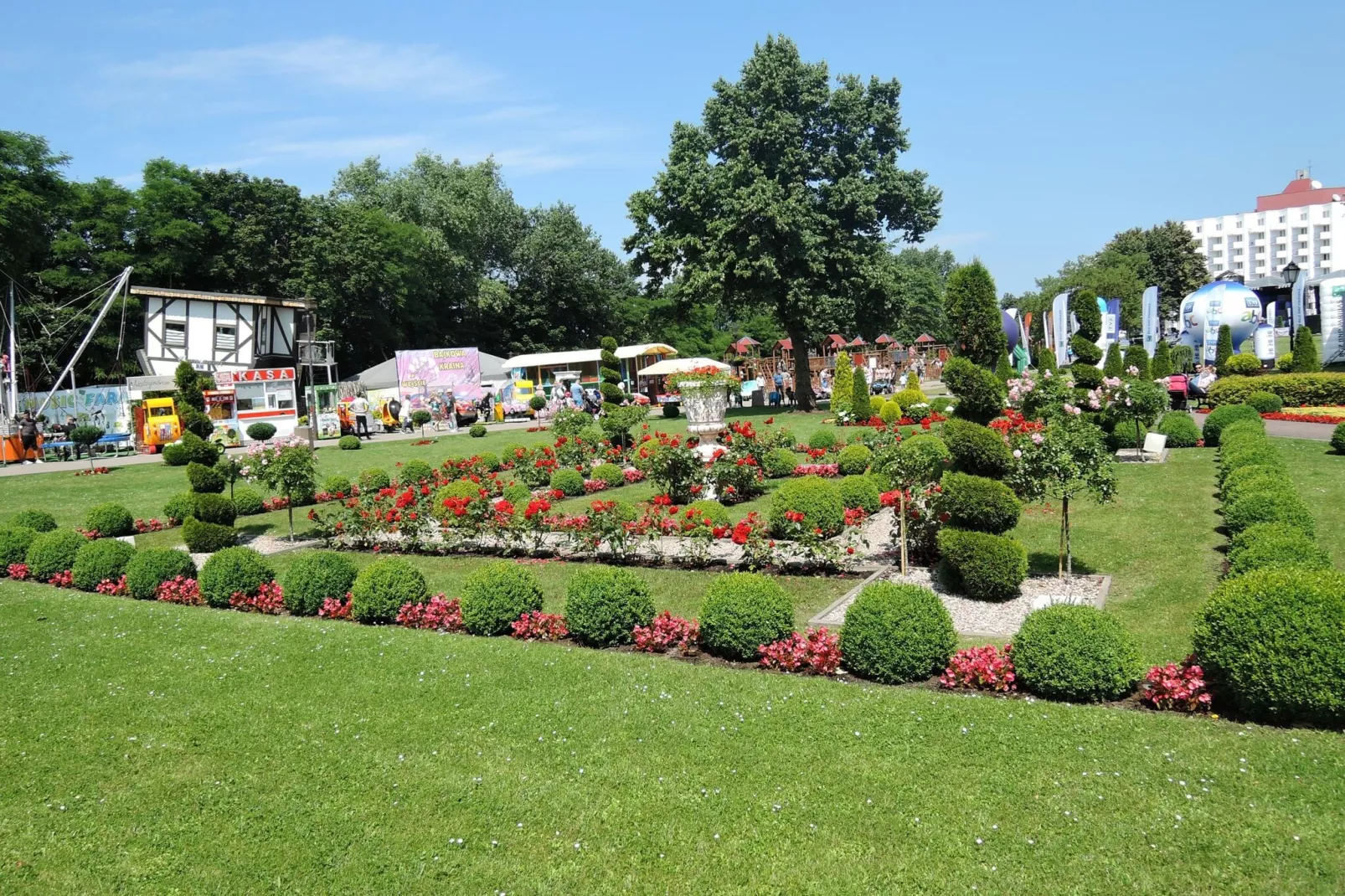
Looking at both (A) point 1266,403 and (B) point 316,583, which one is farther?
(A) point 1266,403

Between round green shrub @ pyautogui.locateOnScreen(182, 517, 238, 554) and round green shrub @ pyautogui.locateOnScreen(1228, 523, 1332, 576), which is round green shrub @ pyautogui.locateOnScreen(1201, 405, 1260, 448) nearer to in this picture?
round green shrub @ pyautogui.locateOnScreen(1228, 523, 1332, 576)

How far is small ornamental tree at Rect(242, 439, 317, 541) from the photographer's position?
13.6 m

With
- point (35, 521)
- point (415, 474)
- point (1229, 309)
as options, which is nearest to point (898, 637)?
point (415, 474)

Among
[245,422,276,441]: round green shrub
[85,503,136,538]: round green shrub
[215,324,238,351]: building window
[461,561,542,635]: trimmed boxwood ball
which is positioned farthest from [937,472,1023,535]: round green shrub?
[215,324,238,351]: building window

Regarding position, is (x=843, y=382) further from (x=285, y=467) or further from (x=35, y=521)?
(x=35, y=521)

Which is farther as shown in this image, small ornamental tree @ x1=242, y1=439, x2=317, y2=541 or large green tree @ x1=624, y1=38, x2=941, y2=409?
large green tree @ x1=624, y1=38, x2=941, y2=409

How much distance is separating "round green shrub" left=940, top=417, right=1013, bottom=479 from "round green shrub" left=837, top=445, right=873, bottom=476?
6.99 metres

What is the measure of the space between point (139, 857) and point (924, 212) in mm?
33785

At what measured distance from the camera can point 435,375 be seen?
3862 cm

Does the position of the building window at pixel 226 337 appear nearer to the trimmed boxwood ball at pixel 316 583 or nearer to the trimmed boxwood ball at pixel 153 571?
the trimmed boxwood ball at pixel 153 571

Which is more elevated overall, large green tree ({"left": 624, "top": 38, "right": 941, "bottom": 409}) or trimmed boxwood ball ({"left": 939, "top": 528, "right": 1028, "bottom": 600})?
large green tree ({"left": 624, "top": 38, "right": 941, "bottom": 409})

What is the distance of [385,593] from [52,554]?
619 cm

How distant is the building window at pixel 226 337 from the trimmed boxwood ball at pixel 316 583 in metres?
25.8

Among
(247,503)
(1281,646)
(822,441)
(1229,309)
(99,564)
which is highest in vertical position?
(1229,309)
